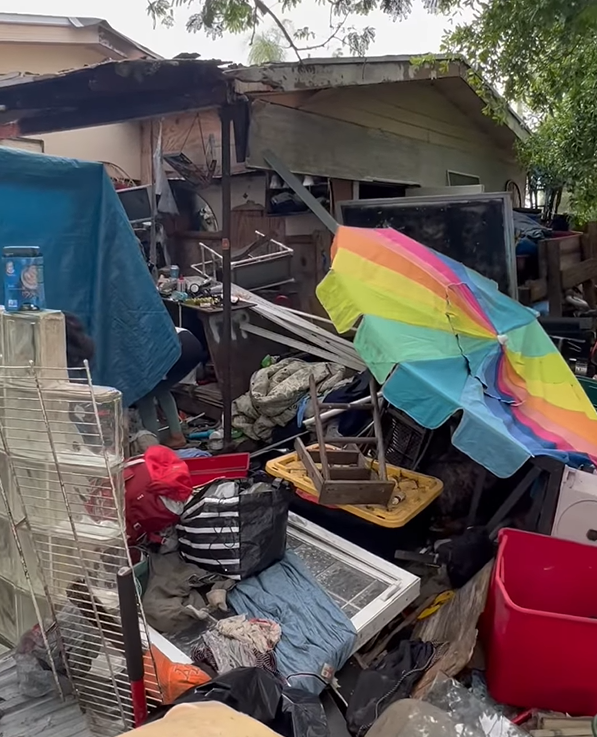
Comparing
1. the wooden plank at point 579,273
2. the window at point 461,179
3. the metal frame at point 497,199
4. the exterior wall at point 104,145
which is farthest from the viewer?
the exterior wall at point 104,145

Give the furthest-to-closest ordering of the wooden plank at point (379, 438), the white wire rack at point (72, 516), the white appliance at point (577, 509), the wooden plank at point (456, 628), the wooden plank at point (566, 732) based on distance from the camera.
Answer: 1. the wooden plank at point (379, 438)
2. the white appliance at point (577, 509)
3. the wooden plank at point (456, 628)
4. the wooden plank at point (566, 732)
5. the white wire rack at point (72, 516)

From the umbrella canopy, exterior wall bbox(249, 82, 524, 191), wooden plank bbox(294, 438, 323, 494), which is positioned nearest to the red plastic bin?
the umbrella canopy

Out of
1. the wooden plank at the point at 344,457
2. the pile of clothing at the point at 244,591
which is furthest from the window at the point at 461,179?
the pile of clothing at the point at 244,591

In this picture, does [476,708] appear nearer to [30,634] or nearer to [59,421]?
[30,634]

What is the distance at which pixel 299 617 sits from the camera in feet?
9.76

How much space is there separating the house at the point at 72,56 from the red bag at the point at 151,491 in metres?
7.09

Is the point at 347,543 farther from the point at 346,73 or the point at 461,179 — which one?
the point at 461,179

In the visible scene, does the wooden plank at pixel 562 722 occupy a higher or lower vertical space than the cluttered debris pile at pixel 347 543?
lower

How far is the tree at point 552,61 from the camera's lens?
4004 millimetres

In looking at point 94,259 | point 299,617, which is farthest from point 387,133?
point 299,617

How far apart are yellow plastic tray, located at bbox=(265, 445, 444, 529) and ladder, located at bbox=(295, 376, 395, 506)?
0.05 metres

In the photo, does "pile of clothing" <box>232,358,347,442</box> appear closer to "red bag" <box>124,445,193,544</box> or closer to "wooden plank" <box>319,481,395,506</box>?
"wooden plank" <box>319,481,395,506</box>

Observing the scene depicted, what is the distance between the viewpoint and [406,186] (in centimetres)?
796

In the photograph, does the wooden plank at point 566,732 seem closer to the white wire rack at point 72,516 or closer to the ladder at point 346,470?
the ladder at point 346,470
